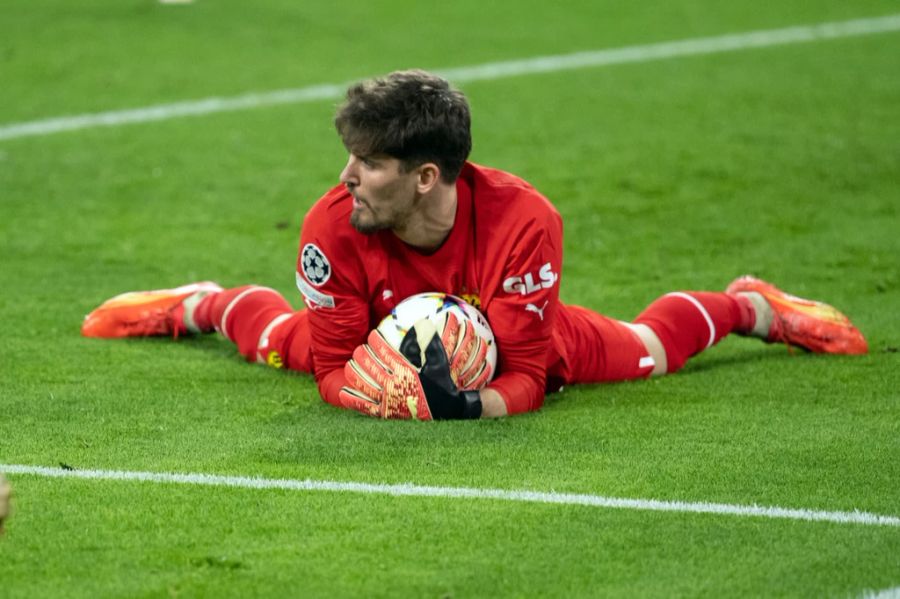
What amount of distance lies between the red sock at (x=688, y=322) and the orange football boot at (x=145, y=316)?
6.25 feet

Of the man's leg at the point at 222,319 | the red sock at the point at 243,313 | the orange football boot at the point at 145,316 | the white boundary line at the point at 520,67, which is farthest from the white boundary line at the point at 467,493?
the white boundary line at the point at 520,67

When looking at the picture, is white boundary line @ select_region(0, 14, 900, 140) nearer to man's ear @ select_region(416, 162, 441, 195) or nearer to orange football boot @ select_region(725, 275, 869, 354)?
orange football boot @ select_region(725, 275, 869, 354)

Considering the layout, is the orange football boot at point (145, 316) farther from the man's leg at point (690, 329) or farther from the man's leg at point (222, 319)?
the man's leg at point (690, 329)

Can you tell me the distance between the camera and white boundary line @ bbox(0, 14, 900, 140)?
37.4 ft

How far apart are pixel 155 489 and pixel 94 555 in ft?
1.79

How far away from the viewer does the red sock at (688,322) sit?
6348 millimetres

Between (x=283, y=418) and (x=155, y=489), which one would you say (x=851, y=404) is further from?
(x=155, y=489)

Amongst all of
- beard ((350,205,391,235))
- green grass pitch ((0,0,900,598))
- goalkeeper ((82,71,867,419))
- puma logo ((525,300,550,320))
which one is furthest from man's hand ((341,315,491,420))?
beard ((350,205,391,235))

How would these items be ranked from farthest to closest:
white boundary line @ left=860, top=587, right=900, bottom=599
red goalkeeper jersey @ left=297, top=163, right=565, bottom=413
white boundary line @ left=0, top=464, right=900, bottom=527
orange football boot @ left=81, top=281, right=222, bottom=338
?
orange football boot @ left=81, top=281, right=222, bottom=338
red goalkeeper jersey @ left=297, top=163, right=565, bottom=413
white boundary line @ left=0, top=464, right=900, bottom=527
white boundary line @ left=860, top=587, right=900, bottom=599

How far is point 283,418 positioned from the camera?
5523 millimetres

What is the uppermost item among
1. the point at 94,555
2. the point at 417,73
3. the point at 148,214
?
the point at 417,73

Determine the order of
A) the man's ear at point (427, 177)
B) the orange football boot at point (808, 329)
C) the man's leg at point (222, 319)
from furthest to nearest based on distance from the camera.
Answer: the orange football boot at point (808, 329) < the man's leg at point (222, 319) < the man's ear at point (427, 177)

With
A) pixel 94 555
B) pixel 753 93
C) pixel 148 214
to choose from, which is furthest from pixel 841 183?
pixel 94 555

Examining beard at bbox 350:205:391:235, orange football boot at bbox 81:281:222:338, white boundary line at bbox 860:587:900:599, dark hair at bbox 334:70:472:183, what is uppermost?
dark hair at bbox 334:70:472:183
